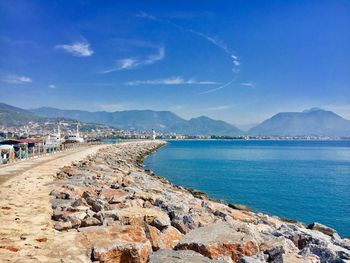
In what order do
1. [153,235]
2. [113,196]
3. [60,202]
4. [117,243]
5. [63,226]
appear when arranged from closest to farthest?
[117,243] → [153,235] → [63,226] → [60,202] → [113,196]

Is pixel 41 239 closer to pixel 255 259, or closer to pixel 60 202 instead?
pixel 60 202

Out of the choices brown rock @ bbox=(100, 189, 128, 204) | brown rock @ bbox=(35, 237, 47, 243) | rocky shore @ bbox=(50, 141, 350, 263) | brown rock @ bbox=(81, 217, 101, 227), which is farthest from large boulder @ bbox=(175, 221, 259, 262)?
brown rock @ bbox=(100, 189, 128, 204)

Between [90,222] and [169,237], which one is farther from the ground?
[90,222]

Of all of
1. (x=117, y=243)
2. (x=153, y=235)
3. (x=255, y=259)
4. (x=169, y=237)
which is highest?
(x=117, y=243)

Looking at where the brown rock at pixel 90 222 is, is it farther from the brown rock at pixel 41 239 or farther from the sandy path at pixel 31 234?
the brown rock at pixel 41 239

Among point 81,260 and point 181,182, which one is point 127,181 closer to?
point 81,260

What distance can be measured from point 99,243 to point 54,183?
8.28 m

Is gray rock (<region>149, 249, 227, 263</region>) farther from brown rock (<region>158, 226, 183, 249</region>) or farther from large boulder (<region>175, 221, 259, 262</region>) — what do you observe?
Answer: brown rock (<region>158, 226, 183, 249</region>)

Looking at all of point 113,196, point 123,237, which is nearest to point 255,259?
point 123,237

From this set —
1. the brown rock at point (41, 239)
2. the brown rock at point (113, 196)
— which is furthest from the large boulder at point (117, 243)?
the brown rock at point (113, 196)

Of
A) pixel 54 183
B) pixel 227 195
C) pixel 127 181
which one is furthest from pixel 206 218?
pixel 227 195

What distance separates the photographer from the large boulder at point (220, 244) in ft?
22.8

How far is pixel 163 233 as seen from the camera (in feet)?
25.1

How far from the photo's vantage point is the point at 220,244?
713 cm
